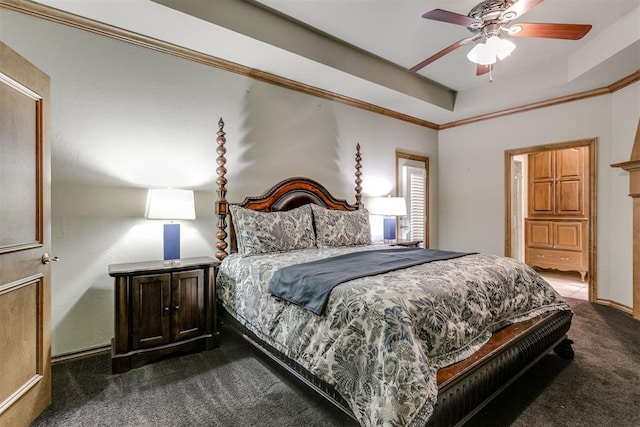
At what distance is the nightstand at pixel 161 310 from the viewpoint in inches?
89.8

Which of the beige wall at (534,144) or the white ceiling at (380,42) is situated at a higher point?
the white ceiling at (380,42)

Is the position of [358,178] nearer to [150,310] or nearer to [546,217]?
[150,310]

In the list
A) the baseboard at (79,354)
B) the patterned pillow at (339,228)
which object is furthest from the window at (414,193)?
the baseboard at (79,354)

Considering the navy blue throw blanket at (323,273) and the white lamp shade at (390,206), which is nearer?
the navy blue throw blanket at (323,273)

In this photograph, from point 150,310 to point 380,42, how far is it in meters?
3.38

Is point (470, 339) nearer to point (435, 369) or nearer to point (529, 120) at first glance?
point (435, 369)

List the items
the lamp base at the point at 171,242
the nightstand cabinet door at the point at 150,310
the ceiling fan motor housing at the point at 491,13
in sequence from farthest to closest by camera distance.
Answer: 1. the lamp base at the point at 171,242
2. the nightstand cabinet door at the point at 150,310
3. the ceiling fan motor housing at the point at 491,13

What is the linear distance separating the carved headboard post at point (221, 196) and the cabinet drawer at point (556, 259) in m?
5.52

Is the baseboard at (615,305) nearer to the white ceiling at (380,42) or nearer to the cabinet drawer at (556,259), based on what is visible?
the cabinet drawer at (556,259)

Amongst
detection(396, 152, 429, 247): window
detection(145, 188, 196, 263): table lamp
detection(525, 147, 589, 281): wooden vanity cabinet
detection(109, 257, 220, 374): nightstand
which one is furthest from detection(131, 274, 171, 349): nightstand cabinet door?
detection(525, 147, 589, 281): wooden vanity cabinet

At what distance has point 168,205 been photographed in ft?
8.55

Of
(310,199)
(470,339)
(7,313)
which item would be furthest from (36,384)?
(310,199)

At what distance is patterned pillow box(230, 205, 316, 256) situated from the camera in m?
2.95

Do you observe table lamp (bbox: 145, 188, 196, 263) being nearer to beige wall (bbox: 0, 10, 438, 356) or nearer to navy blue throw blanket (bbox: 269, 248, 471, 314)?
beige wall (bbox: 0, 10, 438, 356)
